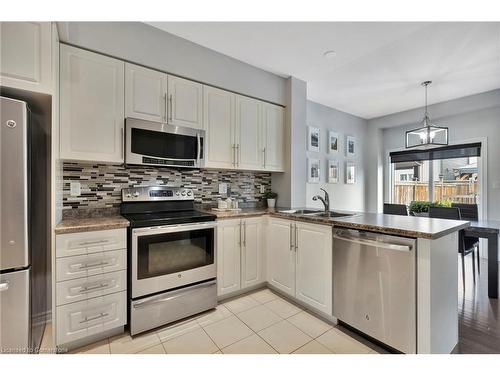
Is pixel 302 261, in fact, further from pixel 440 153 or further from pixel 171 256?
pixel 440 153

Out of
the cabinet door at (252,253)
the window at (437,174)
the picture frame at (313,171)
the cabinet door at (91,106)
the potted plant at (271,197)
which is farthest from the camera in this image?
the window at (437,174)

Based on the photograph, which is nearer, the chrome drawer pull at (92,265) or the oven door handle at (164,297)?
the chrome drawer pull at (92,265)

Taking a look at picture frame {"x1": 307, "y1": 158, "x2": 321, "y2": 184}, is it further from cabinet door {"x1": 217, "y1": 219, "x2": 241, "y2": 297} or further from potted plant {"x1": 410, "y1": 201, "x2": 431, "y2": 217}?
cabinet door {"x1": 217, "y1": 219, "x2": 241, "y2": 297}

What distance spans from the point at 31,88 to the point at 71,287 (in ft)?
4.25

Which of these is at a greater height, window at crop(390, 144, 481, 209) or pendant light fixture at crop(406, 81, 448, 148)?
pendant light fixture at crop(406, 81, 448, 148)

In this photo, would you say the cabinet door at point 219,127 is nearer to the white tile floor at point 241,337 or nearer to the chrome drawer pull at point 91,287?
the chrome drawer pull at point 91,287

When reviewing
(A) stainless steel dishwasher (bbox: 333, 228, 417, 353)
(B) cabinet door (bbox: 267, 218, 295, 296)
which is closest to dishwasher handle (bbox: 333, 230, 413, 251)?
(A) stainless steel dishwasher (bbox: 333, 228, 417, 353)

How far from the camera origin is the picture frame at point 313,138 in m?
3.81

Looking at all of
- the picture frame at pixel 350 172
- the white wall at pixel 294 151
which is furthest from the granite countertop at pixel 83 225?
the picture frame at pixel 350 172

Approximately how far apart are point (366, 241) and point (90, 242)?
1.94m

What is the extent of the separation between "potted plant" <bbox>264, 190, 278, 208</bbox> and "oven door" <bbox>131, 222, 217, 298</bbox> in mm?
1054

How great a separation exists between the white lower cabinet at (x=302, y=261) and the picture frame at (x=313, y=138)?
190 cm

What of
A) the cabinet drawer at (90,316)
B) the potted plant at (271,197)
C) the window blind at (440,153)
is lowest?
the cabinet drawer at (90,316)

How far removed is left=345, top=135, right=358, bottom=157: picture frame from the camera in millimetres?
4473
